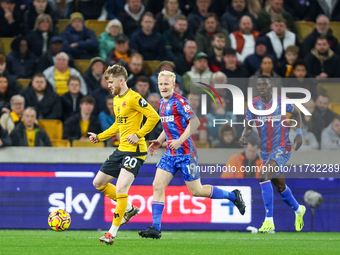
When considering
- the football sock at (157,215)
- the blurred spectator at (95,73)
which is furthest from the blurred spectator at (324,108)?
the football sock at (157,215)

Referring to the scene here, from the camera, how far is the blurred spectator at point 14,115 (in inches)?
413

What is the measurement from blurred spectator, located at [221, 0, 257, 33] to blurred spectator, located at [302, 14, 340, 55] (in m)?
1.21

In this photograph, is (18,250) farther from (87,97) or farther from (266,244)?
(87,97)

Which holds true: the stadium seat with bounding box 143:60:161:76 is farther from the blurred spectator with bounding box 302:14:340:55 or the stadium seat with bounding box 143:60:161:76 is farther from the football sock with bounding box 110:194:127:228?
the football sock with bounding box 110:194:127:228

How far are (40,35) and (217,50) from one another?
3740 millimetres

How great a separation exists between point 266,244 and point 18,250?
3043 millimetres

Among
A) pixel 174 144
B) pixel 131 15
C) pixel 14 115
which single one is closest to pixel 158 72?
pixel 131 15

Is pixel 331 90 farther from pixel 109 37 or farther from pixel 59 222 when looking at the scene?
pixel 59 222

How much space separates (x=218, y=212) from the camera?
33.7 feet

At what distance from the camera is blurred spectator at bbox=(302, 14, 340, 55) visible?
13250mm

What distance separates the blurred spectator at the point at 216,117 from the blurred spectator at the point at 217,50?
1.71 meters

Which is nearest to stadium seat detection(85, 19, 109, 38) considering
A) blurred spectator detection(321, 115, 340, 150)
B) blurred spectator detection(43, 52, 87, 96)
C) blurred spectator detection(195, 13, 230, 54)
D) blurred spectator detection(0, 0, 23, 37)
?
blurred spectator detection(0, 0, 23, 37)

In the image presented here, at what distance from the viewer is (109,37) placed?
42.3 feet

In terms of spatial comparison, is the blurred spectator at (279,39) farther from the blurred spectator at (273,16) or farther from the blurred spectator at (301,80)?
the blurred spectator at (301,80)
